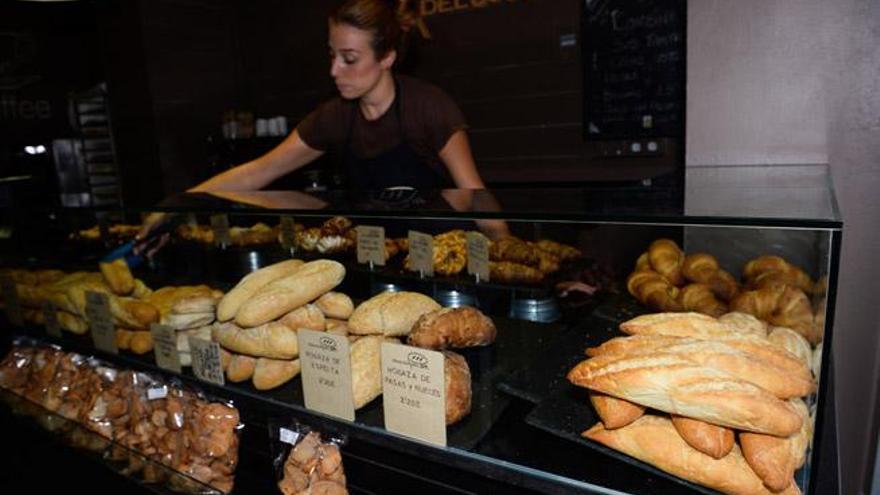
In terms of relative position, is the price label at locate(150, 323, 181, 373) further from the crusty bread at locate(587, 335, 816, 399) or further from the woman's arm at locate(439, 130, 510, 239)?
the woman's arm at locate(439, 130, 510, 239)

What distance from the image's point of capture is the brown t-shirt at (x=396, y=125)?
99.3 inches

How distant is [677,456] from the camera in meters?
0.79

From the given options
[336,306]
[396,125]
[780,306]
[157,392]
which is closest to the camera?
[780,306]

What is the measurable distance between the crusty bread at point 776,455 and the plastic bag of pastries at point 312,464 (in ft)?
2.36

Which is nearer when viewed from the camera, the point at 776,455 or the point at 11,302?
the point at 776,455

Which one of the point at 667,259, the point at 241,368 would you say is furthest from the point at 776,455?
the point at 241,368

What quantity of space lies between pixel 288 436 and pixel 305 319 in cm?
24

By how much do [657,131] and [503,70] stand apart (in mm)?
1237

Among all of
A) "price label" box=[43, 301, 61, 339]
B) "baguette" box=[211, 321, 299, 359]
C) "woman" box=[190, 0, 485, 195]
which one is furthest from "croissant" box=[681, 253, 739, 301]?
"price label" box=[43, 301, 61, 339]

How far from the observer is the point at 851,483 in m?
1.94

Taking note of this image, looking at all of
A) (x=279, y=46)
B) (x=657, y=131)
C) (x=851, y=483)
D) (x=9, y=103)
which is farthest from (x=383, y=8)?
(x=9, y=103)

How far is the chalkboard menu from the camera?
352 centimetres

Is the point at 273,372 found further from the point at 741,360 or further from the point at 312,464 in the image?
the point at 741,360

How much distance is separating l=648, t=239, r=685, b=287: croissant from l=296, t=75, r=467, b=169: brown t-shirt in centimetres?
118
